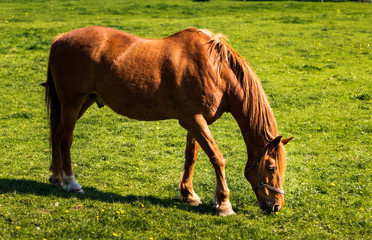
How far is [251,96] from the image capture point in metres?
5.94

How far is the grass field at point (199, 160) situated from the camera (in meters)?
5.74

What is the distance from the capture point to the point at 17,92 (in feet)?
42.1

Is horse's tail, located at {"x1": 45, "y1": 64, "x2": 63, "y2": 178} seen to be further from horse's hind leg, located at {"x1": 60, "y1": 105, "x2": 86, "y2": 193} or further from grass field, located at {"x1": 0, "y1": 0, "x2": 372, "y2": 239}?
grass field, located at {"x1": 0, "y1": 0, "x2": 372, "y2": 239}

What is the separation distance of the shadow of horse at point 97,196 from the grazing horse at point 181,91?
0.55 feet

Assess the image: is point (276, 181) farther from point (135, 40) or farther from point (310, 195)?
point (135, 40)

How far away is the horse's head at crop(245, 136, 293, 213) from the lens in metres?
5.85

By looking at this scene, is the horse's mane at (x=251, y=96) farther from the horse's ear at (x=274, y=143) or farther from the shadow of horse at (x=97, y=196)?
the shadow of horse at (x=97, y=196)

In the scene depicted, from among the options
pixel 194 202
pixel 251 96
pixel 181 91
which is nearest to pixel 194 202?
pixel 194 202

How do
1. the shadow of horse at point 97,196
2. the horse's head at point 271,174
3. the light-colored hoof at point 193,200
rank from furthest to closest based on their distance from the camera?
the light-colored hoof at point 193,200
the shadow of horse at point 97,196
the horse's head at point 271,174

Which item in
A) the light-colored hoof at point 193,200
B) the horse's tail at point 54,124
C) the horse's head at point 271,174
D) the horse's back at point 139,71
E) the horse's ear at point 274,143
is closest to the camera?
the horse's ear at point 274,143

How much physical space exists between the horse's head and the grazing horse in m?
0.01

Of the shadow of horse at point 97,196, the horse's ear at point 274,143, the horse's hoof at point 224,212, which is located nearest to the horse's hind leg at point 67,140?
the shadow of horse at point 97,196

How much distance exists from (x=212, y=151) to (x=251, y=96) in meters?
0.90

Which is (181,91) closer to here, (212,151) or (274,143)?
Answer: (212,151)
